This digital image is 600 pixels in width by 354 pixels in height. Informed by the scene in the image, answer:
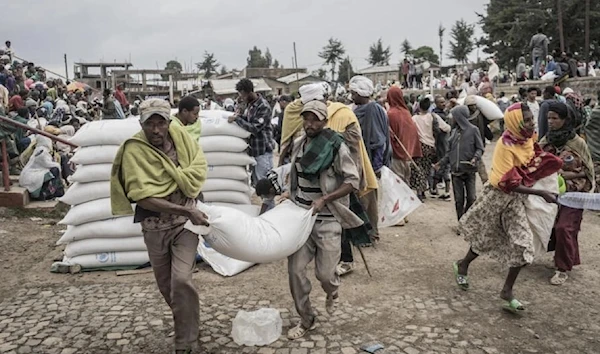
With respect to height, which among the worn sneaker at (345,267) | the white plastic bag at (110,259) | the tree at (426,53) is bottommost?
the worn sneaker at (345,267)

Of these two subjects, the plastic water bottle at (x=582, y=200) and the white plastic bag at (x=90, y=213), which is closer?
the plastic water bottle at (x=582, y=200)

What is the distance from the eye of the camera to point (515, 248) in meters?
3.73

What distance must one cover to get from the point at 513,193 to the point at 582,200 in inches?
22.4

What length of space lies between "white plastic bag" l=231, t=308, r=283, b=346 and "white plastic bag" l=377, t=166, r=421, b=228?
1.67 meters

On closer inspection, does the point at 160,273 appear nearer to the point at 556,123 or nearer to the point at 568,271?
the point at 556,123

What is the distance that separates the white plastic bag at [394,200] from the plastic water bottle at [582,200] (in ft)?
4.70

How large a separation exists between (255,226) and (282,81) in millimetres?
45831

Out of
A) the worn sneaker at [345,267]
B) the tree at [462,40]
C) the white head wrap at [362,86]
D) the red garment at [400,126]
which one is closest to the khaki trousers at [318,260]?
the worn sneaker at [345,267]

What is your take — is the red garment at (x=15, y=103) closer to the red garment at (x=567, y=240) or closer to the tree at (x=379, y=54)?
the red garment at (x=567, y=240)

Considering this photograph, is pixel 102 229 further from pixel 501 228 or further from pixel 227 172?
pixel 501 228

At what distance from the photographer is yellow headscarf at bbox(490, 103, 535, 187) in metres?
3.71

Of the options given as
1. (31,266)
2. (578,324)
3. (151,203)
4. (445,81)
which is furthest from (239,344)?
(445,81)

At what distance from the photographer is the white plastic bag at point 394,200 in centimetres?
462

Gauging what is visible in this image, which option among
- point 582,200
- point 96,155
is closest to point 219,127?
point 96,155
